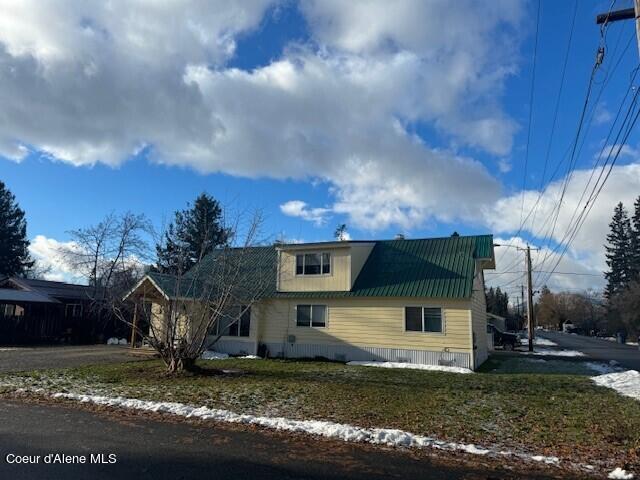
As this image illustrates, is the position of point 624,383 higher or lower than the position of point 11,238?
lower

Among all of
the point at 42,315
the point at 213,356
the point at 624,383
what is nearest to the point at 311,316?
the point at 213,356

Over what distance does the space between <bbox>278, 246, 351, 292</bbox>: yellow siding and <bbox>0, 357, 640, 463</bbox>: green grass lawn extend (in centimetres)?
492

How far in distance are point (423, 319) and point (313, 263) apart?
18.6 feet

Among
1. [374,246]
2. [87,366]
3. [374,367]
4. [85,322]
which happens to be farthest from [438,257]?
[85,322]

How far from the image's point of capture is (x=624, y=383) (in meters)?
14.2

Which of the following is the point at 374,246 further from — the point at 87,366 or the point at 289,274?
the point at 87,366

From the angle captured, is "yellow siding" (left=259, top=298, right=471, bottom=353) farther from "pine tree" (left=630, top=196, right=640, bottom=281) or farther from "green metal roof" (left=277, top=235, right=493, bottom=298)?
"pine tree" (left=630, top=196, right=640, bottom=281)

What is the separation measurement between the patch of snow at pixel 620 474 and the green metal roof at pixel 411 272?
483 inches

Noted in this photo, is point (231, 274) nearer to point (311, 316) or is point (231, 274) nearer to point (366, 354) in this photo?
point (311, 316)

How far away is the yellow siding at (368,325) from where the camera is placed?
18234 millimetres

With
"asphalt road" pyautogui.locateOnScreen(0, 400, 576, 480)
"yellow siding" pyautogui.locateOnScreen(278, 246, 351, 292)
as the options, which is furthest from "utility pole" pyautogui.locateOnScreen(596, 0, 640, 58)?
"yellow siding" pyautogui.locateOnScreen(278, 246, 351, 292)

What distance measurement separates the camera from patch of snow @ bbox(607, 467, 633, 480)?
18.5 feet

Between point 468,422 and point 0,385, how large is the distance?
35.6 feet

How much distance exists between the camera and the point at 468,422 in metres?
8.54
